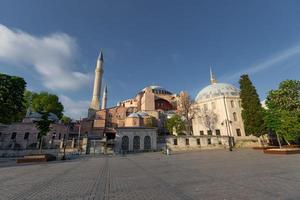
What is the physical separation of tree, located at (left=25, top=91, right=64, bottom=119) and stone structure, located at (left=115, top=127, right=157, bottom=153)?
27955mm

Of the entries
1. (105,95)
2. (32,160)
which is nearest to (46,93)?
(105,95)

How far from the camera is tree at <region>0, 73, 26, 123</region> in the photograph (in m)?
27.2

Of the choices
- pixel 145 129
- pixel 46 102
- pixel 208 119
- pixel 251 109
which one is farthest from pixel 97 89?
pixel 251 109

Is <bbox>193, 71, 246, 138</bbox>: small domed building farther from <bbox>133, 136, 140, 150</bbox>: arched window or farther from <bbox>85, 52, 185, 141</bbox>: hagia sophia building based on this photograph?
<bbox>133, 136, 140, 150</bbox>: arched window

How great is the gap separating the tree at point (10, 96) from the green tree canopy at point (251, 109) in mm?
42404

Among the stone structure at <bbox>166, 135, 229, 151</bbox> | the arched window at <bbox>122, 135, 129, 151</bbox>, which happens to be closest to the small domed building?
the stone structure at <bbox>166, 135, 229, 151</bbox>

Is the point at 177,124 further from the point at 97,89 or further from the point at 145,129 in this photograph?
the point at 97,89

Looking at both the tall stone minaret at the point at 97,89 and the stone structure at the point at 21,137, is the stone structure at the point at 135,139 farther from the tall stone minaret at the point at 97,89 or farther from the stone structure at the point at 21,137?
the tall stone minaret at the point at 97,89

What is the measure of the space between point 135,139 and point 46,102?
106 ft

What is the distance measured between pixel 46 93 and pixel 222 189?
5545 centimetres

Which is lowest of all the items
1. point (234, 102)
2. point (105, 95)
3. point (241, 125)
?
point (241, 125)

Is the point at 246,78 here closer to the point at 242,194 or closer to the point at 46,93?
the point at 242,194

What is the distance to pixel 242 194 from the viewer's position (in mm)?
4215

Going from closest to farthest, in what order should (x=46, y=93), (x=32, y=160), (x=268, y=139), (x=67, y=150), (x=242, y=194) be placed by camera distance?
(x=242, y=194), (x=32, y=160), (x=67, y=150), (x=268, y=139), (x=46, y=93)
